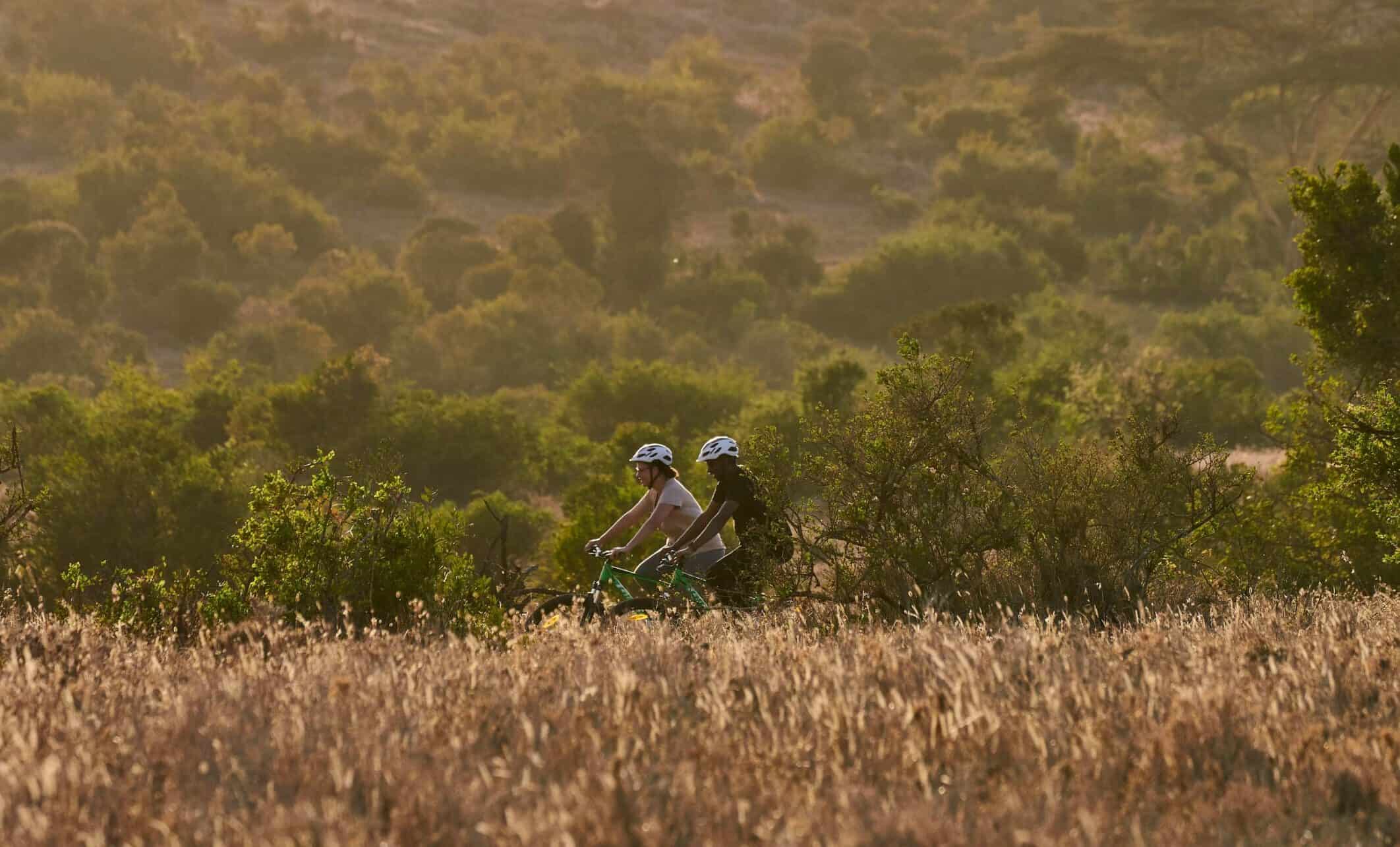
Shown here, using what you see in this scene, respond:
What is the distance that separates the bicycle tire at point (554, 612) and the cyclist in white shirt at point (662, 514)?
23.5 inches

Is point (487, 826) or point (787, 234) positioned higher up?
point (487, 826)

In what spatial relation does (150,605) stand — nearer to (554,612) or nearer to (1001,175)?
(554,612)

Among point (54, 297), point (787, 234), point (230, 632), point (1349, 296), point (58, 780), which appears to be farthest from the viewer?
point (787, 234)

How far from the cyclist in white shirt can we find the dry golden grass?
299cm

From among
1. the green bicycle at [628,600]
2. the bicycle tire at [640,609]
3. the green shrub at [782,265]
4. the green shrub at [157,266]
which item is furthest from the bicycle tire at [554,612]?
the green shrub at [782,265]

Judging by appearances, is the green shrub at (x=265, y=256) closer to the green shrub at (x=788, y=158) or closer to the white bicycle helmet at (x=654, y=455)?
the green shrub at (x=788, y=158)

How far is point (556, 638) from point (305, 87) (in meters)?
73.9

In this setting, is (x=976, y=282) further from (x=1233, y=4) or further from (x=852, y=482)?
(x=852, y=482)

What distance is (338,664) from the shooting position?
5.29 m

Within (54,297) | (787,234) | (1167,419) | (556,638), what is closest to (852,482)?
(1167,419)

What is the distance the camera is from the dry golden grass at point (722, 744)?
3.48 meters

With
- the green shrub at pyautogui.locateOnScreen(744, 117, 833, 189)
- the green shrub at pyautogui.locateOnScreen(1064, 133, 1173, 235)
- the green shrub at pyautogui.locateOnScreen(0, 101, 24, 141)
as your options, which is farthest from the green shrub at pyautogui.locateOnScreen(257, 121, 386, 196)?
the green shrub at pyautogui.locateOnScreen(1064, 133, 1173, 235)

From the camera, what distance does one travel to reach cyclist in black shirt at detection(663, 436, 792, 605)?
26.8 feet

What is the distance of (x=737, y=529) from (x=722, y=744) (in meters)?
4.13
